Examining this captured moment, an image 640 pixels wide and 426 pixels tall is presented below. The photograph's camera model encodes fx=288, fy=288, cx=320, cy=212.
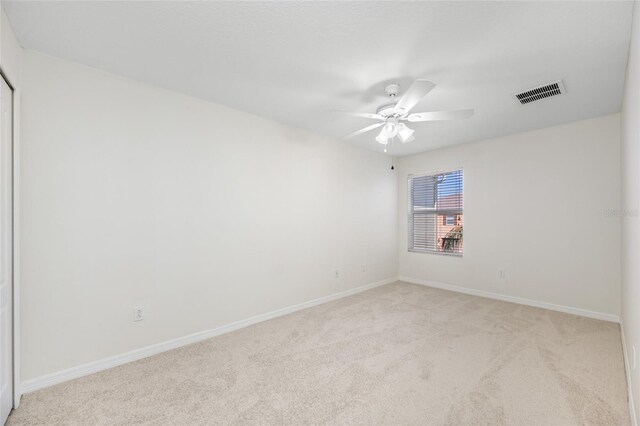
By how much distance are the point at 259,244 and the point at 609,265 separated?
405 centimetres

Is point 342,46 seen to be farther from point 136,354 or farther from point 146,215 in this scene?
point 136,354

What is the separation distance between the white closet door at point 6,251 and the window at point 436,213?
5024mm

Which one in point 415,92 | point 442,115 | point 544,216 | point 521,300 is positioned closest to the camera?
point 415,92

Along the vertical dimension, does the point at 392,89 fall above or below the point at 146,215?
above

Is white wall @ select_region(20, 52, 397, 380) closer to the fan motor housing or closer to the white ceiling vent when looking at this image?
the fan motor housing

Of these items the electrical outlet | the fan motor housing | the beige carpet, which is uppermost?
the fan motor housing

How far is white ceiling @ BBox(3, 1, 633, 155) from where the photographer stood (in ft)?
5.50

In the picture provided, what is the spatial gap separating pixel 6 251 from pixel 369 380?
2.56 m

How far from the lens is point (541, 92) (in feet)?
8.85

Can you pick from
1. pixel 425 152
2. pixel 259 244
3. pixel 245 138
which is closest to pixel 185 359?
pixel 259 244

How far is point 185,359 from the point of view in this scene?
2463 millimetres

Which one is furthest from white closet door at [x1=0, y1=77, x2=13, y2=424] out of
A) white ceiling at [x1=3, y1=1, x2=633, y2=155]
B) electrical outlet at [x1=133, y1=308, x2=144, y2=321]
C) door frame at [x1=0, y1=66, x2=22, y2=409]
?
electrical outlet at [x1=133, y1=308, x2=144, y2=321]

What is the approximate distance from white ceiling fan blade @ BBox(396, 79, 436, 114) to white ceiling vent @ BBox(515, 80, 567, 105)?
1294 mm

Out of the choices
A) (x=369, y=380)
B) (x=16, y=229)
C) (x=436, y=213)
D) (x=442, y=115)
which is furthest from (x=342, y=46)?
(x=436, y=213)
